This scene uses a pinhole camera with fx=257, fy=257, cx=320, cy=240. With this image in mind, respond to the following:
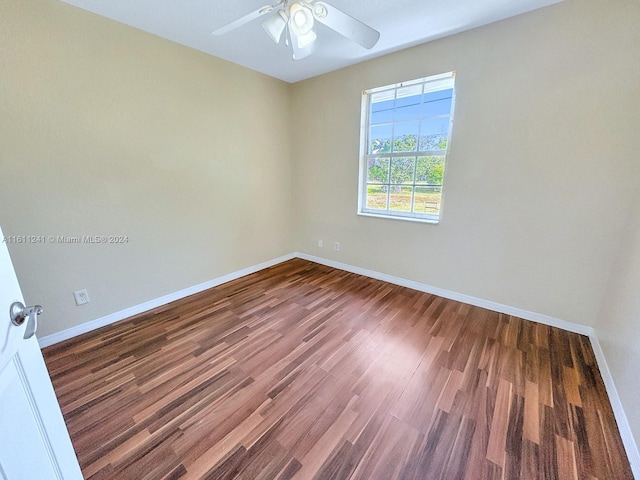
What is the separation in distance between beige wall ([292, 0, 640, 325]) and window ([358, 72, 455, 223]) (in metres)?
0.13

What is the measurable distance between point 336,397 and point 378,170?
2.45 metres

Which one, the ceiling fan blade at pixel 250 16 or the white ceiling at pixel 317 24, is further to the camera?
the white ceiling at pixel 317 24

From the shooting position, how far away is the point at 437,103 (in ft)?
8.41

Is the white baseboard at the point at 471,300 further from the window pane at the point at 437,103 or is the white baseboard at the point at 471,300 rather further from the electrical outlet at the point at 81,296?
the electrical outlet at the point at 81,296

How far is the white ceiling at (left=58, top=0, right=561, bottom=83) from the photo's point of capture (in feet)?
6.08

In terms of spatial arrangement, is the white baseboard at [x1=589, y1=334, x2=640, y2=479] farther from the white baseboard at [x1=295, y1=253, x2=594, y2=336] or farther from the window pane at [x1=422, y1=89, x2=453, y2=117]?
the window pane at [x1=422, y1=89, x2=453, y2=117]

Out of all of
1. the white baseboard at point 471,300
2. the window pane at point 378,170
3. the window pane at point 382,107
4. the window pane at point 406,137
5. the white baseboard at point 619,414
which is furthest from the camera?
the window pane at point 378,170

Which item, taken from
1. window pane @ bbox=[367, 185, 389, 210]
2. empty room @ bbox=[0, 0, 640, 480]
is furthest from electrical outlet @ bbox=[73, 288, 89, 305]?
window pane @ bbox=[367, 185, 389, 210]

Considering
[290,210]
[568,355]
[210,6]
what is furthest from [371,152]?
[568,355]

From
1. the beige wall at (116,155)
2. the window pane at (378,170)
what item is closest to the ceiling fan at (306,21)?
the beige wall at (116,155)

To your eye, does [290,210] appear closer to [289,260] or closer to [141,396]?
[289,260]

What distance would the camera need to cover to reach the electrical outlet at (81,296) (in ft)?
6.97

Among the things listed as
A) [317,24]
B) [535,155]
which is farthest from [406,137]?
[317,24]

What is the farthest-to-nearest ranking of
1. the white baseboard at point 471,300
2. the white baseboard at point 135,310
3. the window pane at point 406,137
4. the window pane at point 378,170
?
1. the window pane at point 378,170
2. the window pane at point 406,137
3. the white baseboard at point 471,300
4. the white baseboard at point 135,310
